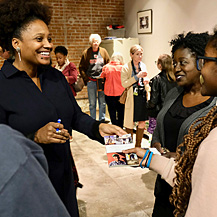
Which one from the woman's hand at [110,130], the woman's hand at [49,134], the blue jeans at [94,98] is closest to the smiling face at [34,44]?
the woman's hand at [49,134]

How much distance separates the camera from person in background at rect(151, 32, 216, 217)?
6.01ft

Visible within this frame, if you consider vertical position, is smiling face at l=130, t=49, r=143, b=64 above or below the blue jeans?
above

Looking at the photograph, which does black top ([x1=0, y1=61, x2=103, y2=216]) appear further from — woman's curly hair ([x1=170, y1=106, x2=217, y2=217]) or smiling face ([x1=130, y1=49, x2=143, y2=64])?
smiling face ([x1=130, y1=49, x2=143, y2=64])

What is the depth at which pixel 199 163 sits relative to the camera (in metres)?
0.85

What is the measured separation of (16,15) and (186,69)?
1.25 meters

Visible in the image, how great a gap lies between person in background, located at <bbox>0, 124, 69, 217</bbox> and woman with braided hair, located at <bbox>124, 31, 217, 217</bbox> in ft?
1.74

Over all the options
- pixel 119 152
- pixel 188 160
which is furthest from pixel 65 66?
pixel 188 160

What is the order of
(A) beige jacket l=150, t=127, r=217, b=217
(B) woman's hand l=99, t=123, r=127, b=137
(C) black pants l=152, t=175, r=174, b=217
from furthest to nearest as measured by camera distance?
1. (C) black pants l=152, t=175, r=174, b=217
2. (B) woman's hand l=99, t=123, r=127, b=137
3. (A) beige jacket l=150, t=127, r=217, b=217

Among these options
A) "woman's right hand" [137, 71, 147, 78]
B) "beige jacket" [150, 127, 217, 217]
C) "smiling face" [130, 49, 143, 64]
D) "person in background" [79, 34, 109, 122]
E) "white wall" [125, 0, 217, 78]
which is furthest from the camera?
"person in background" [79, 34, 109, 122]

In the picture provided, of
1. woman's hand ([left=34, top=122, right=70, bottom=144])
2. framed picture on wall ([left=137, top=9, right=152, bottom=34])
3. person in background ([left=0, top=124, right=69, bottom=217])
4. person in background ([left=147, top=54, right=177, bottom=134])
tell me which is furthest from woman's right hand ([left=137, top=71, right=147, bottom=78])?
person in background ([left=0, top=124, right=69, bottom=217])

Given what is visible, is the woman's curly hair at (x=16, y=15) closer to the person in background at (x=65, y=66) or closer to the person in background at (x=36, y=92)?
the person in background at (x=36, y=92)

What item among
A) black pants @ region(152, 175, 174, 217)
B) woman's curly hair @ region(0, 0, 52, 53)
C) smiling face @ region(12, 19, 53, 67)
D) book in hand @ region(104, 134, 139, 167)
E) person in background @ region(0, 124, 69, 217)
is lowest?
black pants @ region(152, 175, 174, 217)

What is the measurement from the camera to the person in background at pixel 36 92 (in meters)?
1.41

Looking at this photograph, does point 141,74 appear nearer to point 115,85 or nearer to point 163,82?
point 163,82
